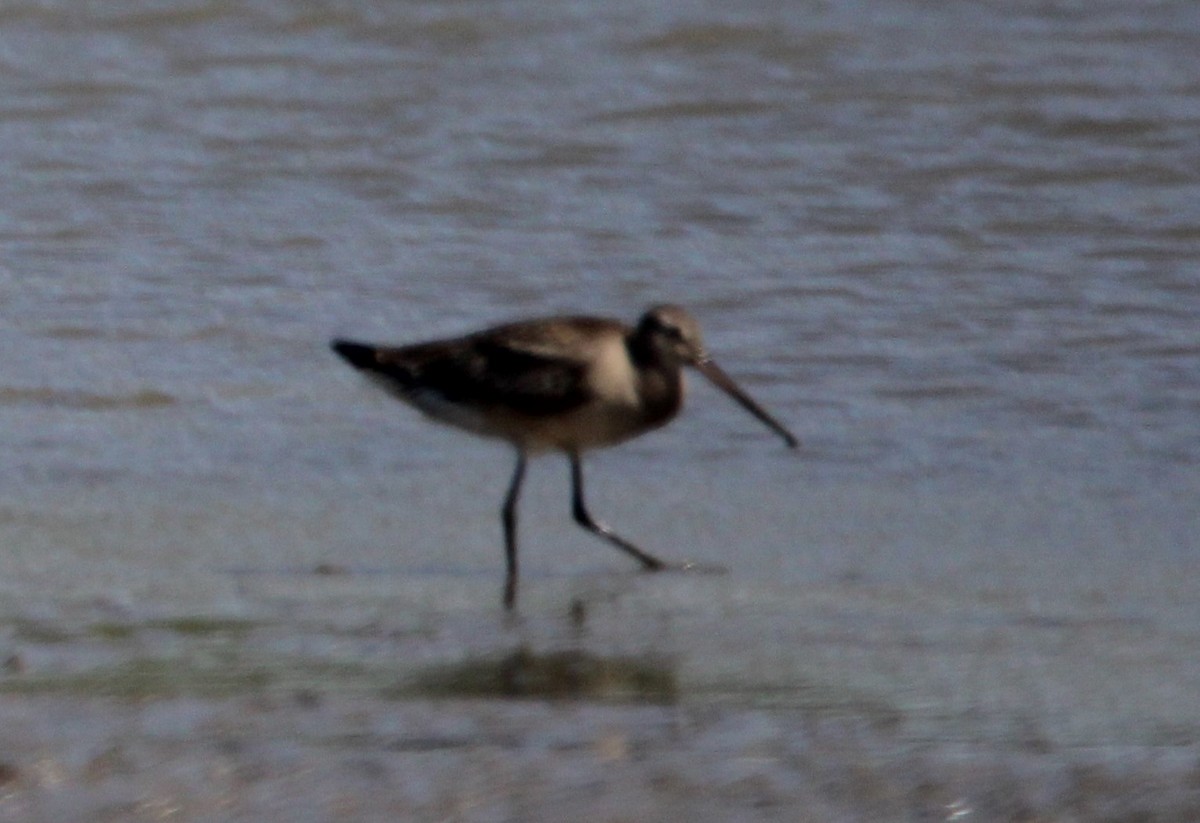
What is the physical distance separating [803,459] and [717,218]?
8.24ft

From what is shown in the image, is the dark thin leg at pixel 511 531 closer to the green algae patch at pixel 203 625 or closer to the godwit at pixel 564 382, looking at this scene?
the godwit at pixel 564 382

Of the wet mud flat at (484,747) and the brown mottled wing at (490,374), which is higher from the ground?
the brown mottled wing at (490,374)

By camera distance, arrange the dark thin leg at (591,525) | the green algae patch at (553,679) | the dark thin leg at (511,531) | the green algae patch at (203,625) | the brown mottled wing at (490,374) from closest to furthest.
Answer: the green algae patch at (553,679), the green algae patch at (203,625), the dark thin leg at (511,531), the dark thin leg at (591,525), the brown mottled wing at (490,374)

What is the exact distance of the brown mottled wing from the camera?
19.3 feet

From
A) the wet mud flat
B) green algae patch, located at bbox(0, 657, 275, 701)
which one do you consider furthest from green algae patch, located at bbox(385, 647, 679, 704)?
green algae patch, located at bbox(0, 657, 275, 701)

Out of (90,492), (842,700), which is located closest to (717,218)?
(90,492)

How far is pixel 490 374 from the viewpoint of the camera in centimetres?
594

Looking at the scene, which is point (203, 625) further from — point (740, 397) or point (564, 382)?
point (740, 397)

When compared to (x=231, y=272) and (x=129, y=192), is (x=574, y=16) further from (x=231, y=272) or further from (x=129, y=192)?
(x=231, y=272)

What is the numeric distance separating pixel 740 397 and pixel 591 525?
2.01 ft

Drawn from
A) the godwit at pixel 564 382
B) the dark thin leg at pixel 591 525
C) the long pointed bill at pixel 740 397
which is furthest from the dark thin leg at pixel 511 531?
the long pointed bill at pixel 740 397

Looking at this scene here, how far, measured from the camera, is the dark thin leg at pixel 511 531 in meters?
5.16

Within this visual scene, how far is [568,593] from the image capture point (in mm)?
5215

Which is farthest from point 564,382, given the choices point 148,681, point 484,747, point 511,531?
point 484,747
